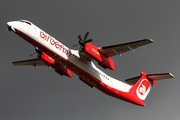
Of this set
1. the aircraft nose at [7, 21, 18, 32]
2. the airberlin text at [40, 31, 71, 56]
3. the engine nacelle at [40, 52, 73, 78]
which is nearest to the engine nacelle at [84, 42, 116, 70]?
the airberlin text at [40, 31, 71, 56]

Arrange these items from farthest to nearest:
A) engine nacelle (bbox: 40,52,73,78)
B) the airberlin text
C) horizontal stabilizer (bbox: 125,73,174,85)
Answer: engine nacelle (bbox: 40,52,73,78) < horizontal stabilizer (bbox: 125,73,174,85) < the airberlin text

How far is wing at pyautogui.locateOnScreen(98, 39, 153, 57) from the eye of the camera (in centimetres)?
2891

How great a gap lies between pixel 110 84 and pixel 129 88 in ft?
8.60

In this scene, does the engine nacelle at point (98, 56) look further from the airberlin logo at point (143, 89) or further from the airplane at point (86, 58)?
the airberlin logo at point (143, 89)

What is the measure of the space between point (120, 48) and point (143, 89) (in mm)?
7657

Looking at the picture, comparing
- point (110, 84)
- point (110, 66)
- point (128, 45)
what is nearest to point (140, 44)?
point (128, 45)

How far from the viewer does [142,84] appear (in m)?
36.3

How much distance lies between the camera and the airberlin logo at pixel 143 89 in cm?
3556

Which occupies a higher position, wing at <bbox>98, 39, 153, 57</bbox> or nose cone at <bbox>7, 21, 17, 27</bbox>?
wing at <bbox>98, 39, 153, 57</bbox>

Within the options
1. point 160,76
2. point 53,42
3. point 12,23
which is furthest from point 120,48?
point 12,23

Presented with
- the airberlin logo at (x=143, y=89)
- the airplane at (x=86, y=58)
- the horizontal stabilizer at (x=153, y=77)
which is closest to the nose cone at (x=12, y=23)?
the airplane at (x=86, y=58)

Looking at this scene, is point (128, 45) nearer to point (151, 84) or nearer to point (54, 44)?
point (54, 44)

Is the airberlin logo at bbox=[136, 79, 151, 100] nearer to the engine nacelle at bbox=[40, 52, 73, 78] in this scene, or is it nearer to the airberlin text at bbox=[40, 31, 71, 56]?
the engine nacelle at bbox=[40, 52, 73, 78]

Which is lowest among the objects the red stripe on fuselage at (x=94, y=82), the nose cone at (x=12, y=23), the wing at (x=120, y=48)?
the red stripe on fuselage at (x=94, y=82)
